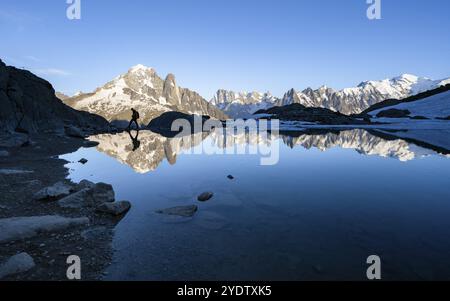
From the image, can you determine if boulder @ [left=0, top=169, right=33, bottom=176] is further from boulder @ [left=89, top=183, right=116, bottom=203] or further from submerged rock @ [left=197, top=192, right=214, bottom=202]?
submerged rock @ [left=197, top=192, right=214, bottom=202]

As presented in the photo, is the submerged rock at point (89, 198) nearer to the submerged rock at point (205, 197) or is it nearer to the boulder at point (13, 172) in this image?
the submerged rock at point (205, 197)

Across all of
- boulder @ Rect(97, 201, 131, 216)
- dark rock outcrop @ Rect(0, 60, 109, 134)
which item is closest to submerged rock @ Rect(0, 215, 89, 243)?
boulder @ Rect(97, 201, 131, 216)

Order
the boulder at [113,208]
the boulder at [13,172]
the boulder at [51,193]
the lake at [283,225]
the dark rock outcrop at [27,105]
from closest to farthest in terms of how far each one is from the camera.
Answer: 1. the lake at [283,225]
2. the boulder at [113,208]
3. the boulder at [51,193]
4. the boulder at [13,172]
5. the dark rock outcrop at [27,105]

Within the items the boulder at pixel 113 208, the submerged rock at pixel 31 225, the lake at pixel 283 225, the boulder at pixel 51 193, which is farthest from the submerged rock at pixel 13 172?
the boulder at pixel 113 208

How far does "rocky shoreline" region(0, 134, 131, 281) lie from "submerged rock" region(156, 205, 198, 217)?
196cm

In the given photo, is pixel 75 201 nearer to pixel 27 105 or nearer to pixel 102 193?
pixel 102 193

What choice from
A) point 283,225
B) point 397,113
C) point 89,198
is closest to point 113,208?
point 89,198

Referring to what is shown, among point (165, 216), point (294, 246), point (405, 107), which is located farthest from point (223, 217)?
point (405, 107)

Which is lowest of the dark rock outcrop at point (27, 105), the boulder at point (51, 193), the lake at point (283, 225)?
the lake at point (283, 225)

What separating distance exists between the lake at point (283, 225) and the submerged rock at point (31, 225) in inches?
81.1

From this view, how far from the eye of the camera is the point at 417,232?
36.7 feet

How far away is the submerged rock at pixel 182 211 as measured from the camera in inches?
524

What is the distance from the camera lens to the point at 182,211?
13.5 m
